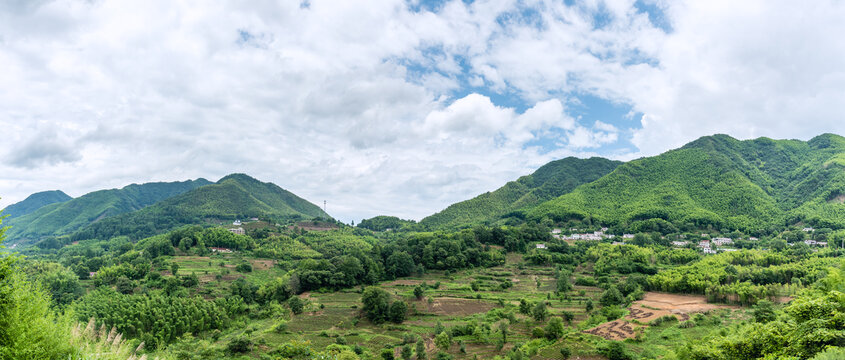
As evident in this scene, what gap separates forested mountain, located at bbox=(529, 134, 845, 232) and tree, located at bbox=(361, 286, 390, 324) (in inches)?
3083

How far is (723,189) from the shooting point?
11531 centimetres

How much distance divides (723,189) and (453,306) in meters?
108

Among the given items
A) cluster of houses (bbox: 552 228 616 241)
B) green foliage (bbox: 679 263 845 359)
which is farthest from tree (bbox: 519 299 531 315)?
cluster of houses (bbox: 552 228 616 241)

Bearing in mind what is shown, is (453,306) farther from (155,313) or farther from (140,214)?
(140,214)

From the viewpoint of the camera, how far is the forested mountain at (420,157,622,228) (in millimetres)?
148500

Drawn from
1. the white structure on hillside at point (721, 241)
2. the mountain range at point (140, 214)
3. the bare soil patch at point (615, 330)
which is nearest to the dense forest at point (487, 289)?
the bare soil patch at point (615, 330)

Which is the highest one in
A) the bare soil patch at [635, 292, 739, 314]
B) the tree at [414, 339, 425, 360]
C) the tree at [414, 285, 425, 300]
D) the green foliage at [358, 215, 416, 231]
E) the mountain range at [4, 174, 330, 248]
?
the mountain range at [4, 174, 330, 248]

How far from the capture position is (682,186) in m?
123

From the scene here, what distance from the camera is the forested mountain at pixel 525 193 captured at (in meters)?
148

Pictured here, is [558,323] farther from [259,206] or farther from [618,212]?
[259,206]

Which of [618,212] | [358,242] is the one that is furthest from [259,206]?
[618,212]

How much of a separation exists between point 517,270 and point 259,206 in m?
133

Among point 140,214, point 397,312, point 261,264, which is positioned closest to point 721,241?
point 397,312

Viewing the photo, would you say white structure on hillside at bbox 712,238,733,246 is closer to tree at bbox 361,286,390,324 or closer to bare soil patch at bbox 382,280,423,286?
bare soil patch at bbox 382,280,423,286
